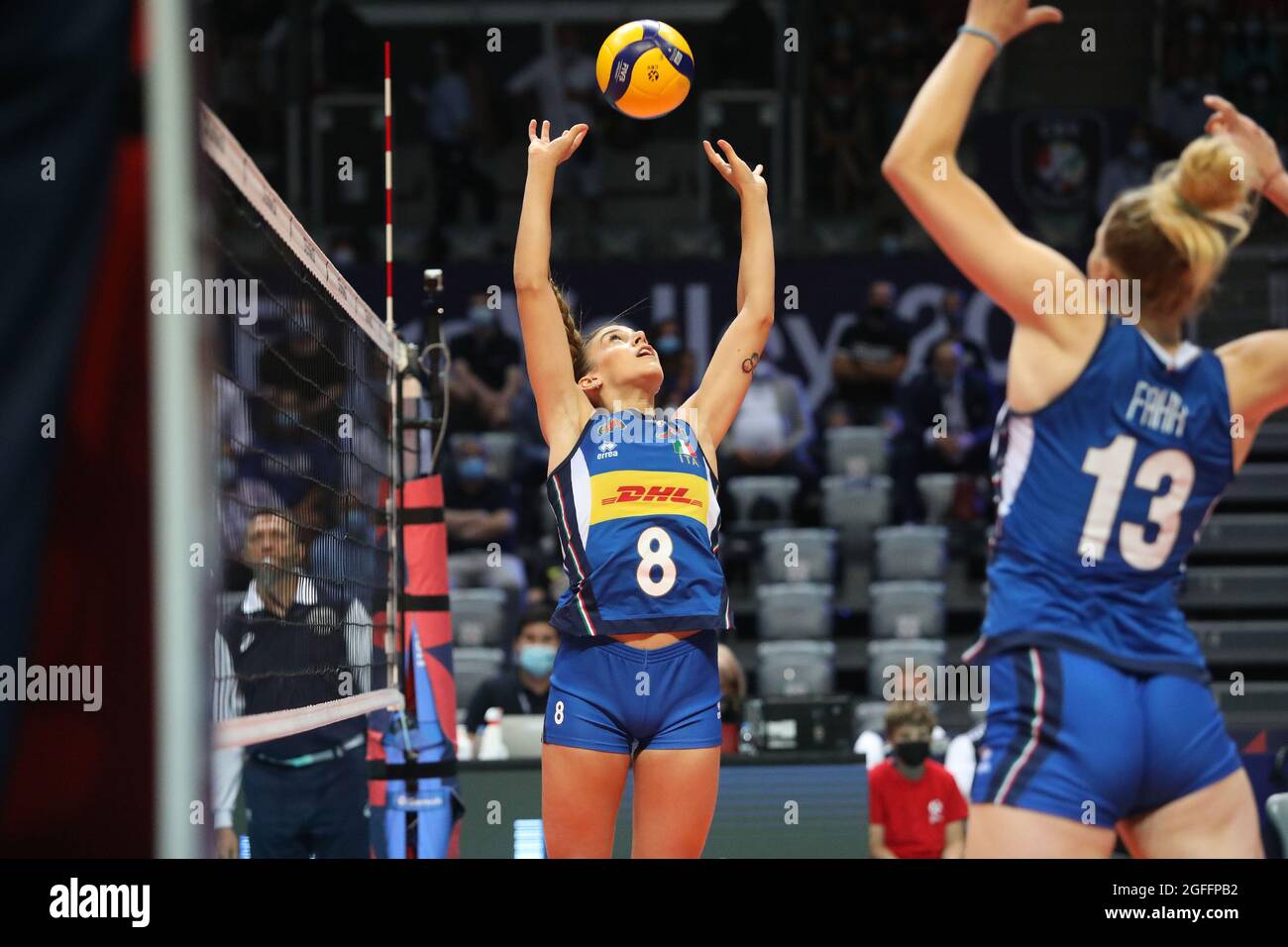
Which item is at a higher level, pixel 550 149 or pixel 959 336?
pixel 959 336

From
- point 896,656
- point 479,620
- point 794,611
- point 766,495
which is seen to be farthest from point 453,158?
point 896,656

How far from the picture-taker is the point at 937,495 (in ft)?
38.9

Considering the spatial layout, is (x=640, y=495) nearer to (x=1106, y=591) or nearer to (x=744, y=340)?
(x=744, y=340)

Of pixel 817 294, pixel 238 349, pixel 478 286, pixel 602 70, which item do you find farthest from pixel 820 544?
pixel 602 70

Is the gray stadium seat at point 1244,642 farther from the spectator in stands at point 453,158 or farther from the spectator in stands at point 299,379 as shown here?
the spectator in stands at point 453,158

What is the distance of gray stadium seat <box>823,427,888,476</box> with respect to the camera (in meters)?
11.9

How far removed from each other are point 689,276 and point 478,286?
157 centimetres

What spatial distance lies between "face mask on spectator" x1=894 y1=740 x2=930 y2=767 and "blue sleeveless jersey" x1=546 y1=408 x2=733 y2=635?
9.90ft

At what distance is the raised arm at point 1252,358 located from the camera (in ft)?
10.7

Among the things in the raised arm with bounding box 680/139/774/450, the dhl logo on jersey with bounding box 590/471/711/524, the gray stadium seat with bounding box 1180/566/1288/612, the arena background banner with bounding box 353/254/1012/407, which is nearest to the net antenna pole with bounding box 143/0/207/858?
the dhl logo on jersey with bounding box 590/471/711/524

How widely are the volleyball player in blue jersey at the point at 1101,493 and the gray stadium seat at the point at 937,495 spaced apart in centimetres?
860

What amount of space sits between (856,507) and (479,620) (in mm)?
2997

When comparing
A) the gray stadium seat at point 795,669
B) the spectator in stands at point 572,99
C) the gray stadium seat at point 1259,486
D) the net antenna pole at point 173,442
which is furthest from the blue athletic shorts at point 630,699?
the spectator in stands at point 572,99

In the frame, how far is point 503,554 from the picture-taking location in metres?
11.2
